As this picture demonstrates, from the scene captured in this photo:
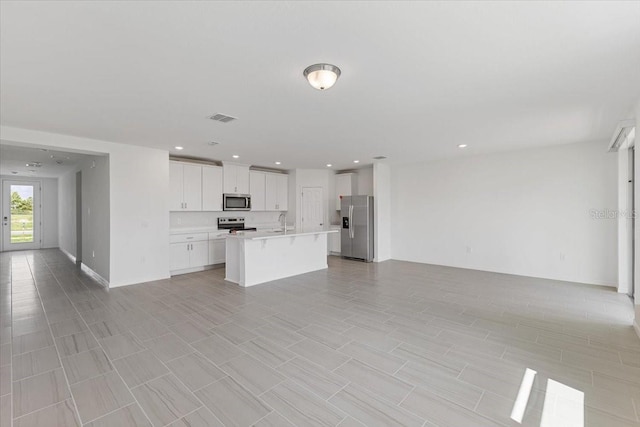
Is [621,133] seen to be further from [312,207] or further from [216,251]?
[216,251]

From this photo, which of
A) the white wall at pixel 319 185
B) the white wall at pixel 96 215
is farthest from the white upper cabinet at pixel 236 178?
the white wall at pixel 96 215

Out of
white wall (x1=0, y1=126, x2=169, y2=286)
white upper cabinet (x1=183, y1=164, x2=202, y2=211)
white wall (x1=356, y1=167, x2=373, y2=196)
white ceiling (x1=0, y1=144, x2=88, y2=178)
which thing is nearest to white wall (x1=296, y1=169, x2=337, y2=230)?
white wall (x1=356, y1=167, x2=373, y2=196)

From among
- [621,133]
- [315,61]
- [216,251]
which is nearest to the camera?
[315,61]

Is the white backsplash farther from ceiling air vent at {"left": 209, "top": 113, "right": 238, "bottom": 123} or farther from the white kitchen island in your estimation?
ceiling air vent at {"left": 209, "top": 113, "right": 238, "bottom": 123}

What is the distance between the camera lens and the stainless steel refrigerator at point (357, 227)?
7.41 metres

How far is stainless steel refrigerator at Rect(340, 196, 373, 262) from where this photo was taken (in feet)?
24.3

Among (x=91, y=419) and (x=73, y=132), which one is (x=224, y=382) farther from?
(x=73, y=132)

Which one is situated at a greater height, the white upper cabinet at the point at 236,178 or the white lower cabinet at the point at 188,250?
the white upper cabinet at the point at 236,178

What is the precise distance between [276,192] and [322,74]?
603 cm

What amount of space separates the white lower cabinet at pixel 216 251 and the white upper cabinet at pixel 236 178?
1289mm

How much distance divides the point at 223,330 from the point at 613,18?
13.5 feet

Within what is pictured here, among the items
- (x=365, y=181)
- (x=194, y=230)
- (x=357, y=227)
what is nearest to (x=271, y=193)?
(x=194, y=230)

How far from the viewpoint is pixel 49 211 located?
32.0 ft

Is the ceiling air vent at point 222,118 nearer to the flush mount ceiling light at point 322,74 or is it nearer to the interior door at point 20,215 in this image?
the flush mount ceiling light at point 322,74
